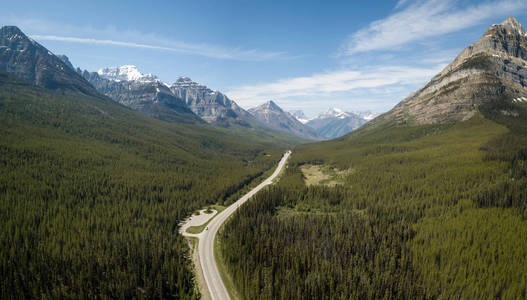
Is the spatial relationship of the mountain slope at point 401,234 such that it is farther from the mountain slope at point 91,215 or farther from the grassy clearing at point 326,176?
the mountain slope at point 91,215

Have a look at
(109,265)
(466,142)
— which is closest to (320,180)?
(466,142)

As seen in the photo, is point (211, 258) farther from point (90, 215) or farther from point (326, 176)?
point (326, 176)

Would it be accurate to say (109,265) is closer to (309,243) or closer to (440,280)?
(309,243)

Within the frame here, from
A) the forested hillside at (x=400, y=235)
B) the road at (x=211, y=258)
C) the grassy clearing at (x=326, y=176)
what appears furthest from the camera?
the grassy clearing at (x=326, y=176)

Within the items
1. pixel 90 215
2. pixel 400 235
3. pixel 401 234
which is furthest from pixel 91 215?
pixel 401 234

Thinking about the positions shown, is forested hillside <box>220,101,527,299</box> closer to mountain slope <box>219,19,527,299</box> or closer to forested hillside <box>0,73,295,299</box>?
mountain slope <box>219,19,527,299</box>

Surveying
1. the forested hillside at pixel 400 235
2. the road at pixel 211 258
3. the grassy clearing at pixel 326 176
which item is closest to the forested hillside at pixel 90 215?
the road at pixel 211 258
